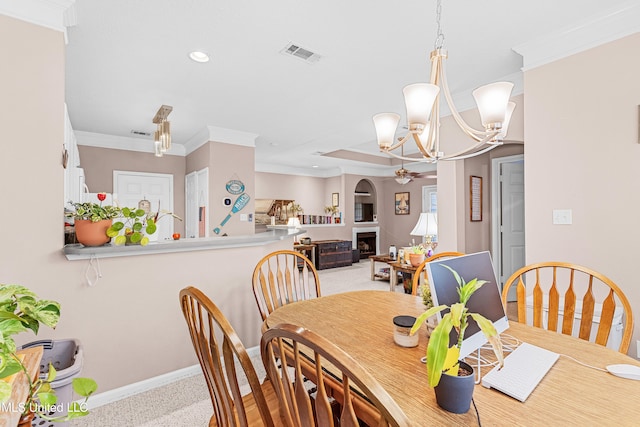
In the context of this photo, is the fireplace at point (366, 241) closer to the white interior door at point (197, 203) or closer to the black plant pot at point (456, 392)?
the white interior door at point (197, 203)

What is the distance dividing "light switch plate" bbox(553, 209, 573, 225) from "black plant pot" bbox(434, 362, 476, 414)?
2.09 m

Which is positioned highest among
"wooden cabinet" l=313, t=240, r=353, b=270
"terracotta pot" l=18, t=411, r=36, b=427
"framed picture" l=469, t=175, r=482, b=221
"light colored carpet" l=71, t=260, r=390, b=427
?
"framed picture" l=469, t=175, r=482, b=221

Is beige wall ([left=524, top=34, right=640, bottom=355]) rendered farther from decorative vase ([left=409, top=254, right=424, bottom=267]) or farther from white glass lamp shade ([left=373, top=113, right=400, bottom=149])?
decorative vase ([left=409, top=254, right=424, bottom=267])

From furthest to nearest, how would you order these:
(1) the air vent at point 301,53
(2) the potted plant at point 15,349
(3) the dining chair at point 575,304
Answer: (1) the air vent at point 301,53 → (3) the dining chair at point 575,304 → (2) the potted plant at point 15,349

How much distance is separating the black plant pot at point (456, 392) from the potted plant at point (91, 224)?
78.0 inches

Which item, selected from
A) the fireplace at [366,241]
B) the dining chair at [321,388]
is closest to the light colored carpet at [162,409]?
the dining chair at [321,388]

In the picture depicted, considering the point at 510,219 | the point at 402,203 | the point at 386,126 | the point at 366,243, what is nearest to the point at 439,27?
the point at 386,126

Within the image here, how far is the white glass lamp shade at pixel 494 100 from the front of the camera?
1.43 m

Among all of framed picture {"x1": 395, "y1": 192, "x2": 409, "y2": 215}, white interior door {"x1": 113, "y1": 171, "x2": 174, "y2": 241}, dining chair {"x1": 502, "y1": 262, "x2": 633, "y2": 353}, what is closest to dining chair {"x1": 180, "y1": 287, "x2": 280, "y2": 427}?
dining chair {"x1": 502, "y1": 262, "x2": 633, "y2": 353}

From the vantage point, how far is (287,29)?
7.23ft

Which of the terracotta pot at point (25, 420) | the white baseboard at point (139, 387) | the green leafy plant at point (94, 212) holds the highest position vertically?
the green leafy plant at point (94, 212)

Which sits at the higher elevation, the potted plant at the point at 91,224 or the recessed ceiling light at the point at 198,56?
the recessed ceiling light at the point at 198,56

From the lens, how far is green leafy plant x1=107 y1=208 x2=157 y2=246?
1.95 meters

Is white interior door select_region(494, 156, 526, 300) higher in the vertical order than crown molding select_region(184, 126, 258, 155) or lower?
lower
